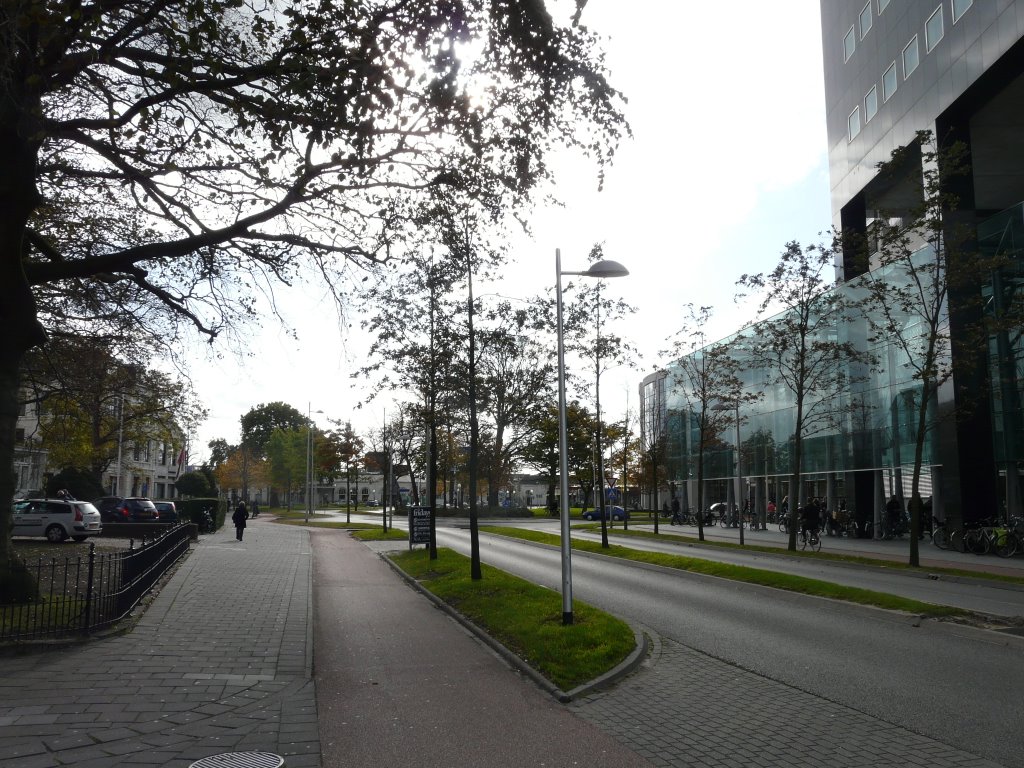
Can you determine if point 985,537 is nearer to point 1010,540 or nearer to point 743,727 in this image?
point 1010,540

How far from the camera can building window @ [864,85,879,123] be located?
3262 centimetres

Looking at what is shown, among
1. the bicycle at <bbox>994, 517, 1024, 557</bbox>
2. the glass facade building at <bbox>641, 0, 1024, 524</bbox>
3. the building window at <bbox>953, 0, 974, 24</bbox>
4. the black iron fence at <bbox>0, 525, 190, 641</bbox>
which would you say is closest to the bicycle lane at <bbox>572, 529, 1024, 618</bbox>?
the glass facade building at <bbox>641, 0, 1024, 524</bbox>

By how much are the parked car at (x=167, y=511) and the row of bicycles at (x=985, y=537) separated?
99.2 ft

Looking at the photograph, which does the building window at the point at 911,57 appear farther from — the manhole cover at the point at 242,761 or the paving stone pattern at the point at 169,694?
the manhole cover at the point at 242,761

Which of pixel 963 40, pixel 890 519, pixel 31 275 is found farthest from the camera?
pixel 890 519

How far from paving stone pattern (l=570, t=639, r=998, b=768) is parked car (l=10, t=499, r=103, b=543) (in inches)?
1001

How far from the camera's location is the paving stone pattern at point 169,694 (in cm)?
588

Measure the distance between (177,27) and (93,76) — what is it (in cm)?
251

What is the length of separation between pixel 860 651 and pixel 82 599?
9880mm

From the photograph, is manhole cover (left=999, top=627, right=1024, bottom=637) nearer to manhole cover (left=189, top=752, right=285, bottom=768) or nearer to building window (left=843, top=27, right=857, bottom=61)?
manhole cover (left=189, top=752, right=285, bottom=768)

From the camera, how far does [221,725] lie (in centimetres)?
659

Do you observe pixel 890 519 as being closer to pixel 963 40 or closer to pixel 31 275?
pixel 963 40

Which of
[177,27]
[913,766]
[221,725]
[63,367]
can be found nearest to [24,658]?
[221,725]

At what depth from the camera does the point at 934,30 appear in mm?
28109
